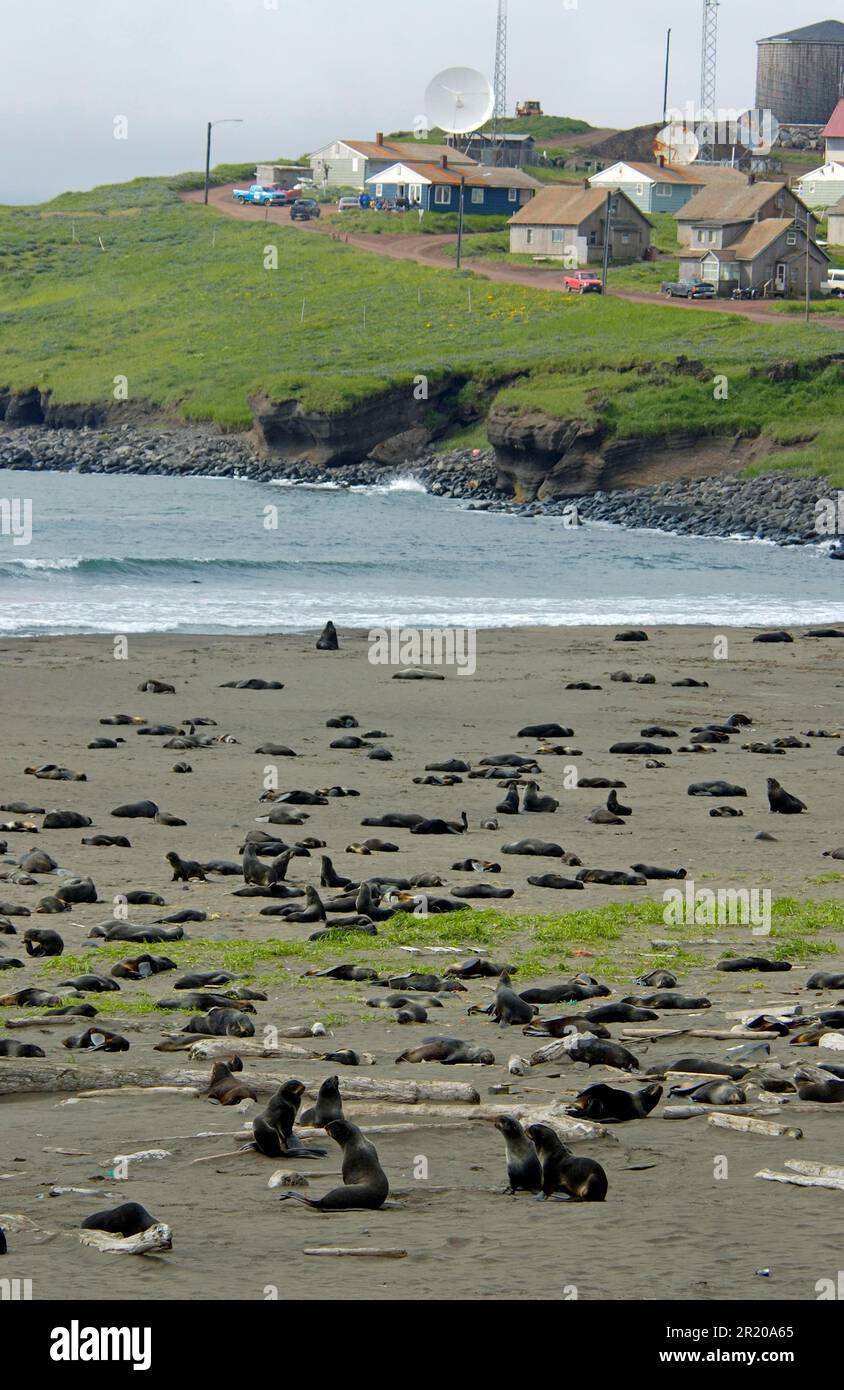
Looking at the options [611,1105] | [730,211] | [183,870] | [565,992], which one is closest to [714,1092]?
[611,1105]

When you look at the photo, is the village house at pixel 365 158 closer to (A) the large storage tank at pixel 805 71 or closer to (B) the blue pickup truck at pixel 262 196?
(B) the blue pickup truck at pixel 262 196

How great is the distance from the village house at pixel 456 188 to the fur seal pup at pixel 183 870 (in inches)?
4414

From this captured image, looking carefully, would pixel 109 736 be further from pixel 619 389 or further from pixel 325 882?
pixel 619 389

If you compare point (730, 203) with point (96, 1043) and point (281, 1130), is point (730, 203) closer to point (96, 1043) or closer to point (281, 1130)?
point (96, 1043)

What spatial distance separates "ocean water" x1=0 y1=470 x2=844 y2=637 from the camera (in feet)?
133

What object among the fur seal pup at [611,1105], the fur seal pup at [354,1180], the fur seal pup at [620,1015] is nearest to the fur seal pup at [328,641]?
the fur seal pup at [620,1015]

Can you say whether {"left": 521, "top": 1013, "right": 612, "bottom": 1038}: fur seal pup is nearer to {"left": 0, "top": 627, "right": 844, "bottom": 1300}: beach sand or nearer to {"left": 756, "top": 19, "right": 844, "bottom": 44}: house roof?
{"left": 0, "top": 627, "right": 844, "bottom": 1300}: beach sand

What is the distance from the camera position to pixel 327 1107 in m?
8.35

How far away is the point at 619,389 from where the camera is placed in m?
77.9

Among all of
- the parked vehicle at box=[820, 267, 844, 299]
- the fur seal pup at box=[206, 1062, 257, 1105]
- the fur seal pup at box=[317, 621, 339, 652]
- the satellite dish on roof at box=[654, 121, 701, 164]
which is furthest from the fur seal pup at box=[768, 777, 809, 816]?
the satellite dish on roof at box=[654, 121, 701, 164]

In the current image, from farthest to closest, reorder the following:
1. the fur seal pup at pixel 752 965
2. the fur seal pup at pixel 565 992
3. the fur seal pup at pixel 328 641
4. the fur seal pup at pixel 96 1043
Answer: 1. the fur seal pup at pixel 328 641
2. the fur seal pup at pixel 752 965
3. the fur seal pup at pixel 565 992
4. the fur seal pup at pixel 96 1043

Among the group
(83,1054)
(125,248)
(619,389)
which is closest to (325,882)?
(83,1054)

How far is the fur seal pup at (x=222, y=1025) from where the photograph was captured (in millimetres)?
10234

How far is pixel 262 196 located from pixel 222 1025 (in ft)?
415
